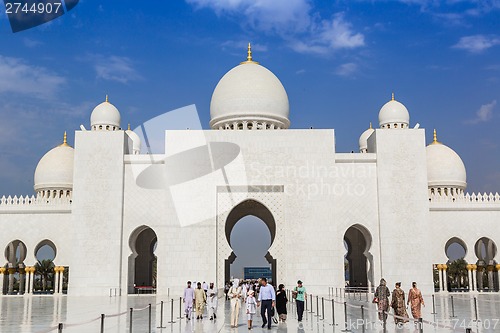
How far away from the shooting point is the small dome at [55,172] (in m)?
24.9

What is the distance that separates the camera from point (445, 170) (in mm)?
25234

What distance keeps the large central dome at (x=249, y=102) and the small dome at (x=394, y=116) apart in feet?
14.6

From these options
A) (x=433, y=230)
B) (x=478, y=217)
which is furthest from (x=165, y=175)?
(x=478, y=217)

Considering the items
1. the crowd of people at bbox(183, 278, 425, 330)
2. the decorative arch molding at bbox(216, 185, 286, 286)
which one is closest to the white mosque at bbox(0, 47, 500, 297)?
the decorative arch molding at bbox(216, 185, 286, 286)

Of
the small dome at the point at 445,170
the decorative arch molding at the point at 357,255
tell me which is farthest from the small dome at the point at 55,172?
the small dome at the point at 445,170

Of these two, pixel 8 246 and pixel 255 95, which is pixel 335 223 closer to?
pixel 255 95

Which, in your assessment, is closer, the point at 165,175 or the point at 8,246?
the point at 165,175

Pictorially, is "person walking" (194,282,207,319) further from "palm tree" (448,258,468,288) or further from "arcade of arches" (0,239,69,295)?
"palm tree" (448,258,468,288)

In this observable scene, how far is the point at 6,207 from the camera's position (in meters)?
22.1

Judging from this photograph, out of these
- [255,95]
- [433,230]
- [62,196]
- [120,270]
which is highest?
[255,95]

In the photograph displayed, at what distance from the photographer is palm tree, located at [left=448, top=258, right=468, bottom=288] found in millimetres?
29516

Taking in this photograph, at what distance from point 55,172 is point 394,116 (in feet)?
49.6

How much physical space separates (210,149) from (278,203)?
122 inches

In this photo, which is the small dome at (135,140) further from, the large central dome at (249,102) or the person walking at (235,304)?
the person walking at (235,304)
